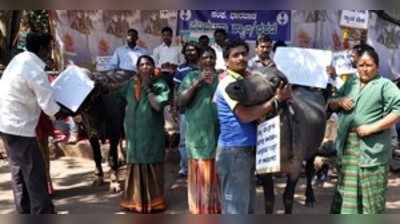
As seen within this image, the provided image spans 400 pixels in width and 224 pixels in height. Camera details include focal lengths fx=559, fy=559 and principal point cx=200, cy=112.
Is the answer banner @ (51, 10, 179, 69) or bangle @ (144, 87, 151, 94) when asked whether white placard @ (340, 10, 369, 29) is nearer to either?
banner @ (51, 10, 179, 69)

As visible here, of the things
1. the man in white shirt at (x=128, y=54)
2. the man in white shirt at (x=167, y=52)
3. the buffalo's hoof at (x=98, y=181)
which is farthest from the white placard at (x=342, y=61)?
the buffalo's hoof at (x=98, y=181)

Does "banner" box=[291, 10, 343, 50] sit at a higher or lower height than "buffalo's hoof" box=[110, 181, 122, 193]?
higher

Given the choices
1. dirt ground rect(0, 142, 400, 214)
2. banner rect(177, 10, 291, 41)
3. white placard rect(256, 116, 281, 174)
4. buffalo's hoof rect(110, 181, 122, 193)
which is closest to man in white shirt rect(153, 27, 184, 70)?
banner rect(177, 10, 291, 41)

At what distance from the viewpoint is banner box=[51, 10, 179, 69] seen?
24.0ft

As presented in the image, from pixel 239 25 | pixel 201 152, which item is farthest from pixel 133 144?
pixel 239 25

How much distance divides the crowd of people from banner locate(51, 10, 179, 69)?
2967 mm

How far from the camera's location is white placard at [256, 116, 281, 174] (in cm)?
218

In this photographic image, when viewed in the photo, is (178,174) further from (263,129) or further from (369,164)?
(263,129)

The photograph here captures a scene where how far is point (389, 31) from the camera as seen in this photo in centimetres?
729

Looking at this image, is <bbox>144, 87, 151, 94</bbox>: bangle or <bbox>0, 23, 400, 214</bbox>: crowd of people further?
<bbox>144, 87, 151, 94</bbox>: bangle

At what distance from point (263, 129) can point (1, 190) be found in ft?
11.5

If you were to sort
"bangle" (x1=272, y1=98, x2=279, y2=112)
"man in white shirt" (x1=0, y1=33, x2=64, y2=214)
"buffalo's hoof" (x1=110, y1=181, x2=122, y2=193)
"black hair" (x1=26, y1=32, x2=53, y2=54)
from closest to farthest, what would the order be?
"bangle" (x1=272, y1=98, x2=279, y2=112)
"man in white shirt" (x1=0, y1=33, x2=64, y2=214)
"black hair" (x1=26, y1=32, x2=53, y2=54)
"buffalo's hoof" (x1=110, y1=181, x2=122, y2=193)

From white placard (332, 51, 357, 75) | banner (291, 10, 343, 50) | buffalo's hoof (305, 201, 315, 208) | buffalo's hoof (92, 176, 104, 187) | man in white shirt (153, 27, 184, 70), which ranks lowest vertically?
buffalo's hoof (305, 201, 315, 208)

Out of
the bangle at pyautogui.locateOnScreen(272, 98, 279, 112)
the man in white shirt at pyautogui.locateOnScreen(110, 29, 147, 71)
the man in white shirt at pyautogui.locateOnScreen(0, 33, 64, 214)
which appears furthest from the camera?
the man in white shirt at pyautogui.locateOnScreen(110, 29, 147, 71)
